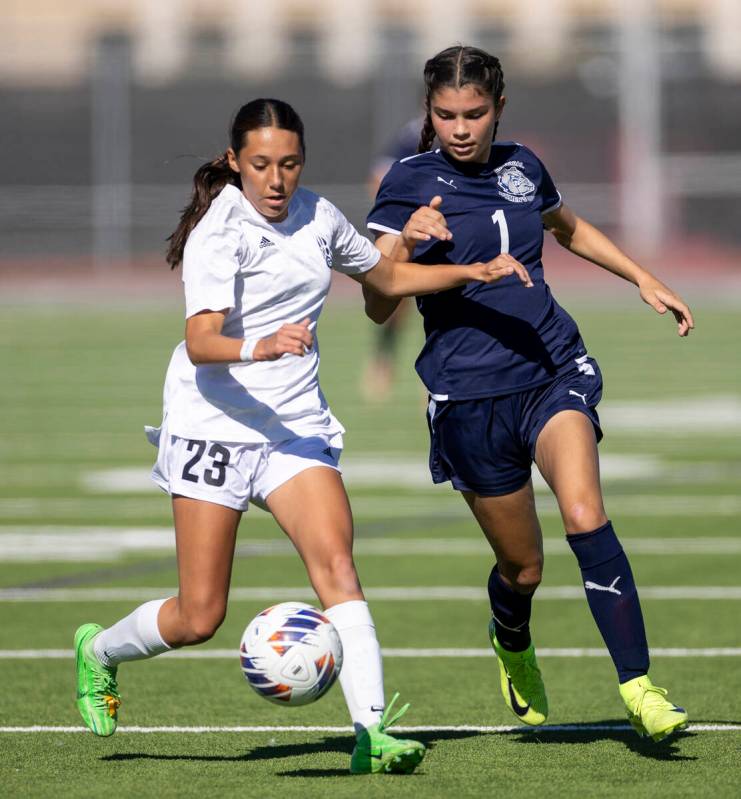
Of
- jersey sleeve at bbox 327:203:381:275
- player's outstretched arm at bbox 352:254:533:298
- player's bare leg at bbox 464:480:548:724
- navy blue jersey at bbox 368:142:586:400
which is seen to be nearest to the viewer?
player's outstretched arm at bbox 352:254:533:298

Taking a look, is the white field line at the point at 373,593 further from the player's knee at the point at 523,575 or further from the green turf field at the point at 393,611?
the player's knee at the point at 523,575

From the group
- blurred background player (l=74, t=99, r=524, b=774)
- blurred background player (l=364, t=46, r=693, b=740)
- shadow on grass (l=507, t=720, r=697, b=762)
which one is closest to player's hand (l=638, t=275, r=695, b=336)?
blurred background player (l=364, t=46, r=693, b=740)

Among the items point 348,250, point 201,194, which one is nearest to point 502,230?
point 348,250

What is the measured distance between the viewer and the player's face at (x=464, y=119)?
6270 mm

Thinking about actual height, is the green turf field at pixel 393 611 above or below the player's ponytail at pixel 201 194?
below

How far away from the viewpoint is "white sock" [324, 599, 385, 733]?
18.9ft

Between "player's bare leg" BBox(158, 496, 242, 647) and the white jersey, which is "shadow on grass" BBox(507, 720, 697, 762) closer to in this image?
"player's bare leg" BBox(158, 496, 242, 647)

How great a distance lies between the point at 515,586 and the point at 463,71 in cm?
184

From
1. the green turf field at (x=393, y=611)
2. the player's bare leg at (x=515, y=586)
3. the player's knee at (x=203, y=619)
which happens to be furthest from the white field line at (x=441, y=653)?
the player's knee at (x=203, y=619)

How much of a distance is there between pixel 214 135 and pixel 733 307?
42.0 feet

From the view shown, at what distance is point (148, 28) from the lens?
154 ft

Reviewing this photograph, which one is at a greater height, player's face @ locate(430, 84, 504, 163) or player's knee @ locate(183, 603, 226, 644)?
player's face @ locate(430, 84, 504, 163)

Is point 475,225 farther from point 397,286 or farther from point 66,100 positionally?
point 66,100

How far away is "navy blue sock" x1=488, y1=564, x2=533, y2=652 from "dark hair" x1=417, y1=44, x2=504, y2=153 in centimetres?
174
